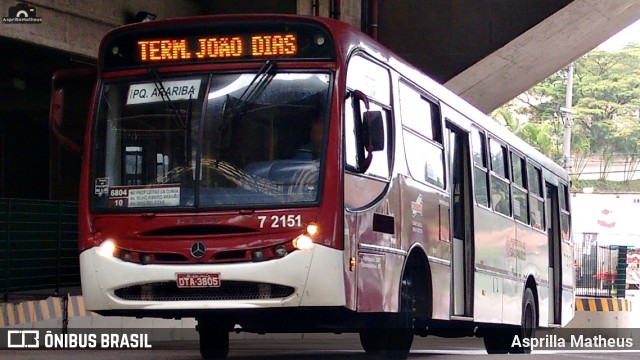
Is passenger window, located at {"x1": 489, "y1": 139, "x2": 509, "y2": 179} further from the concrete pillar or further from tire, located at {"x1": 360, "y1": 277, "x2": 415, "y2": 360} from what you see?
the concrete pillar

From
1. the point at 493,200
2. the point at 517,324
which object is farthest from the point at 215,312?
the point at 517,324

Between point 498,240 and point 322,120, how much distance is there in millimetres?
6065

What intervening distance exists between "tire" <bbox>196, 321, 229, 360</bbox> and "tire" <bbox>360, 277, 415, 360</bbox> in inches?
63.7

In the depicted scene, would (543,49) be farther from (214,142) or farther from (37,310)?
(214,142)

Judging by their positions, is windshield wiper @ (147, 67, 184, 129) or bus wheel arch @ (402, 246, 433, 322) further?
bus wheel arch @ (402, 246, 433, 322)

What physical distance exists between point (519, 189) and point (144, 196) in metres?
8.10

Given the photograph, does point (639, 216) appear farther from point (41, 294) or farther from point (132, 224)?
point (132, 224)

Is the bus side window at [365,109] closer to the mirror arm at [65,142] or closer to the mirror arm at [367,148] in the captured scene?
the mirror arm at [367,148]

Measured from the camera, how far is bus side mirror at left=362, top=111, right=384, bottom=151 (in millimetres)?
10820

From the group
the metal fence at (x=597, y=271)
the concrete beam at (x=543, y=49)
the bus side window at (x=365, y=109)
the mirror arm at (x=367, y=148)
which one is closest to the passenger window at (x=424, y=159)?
the bus side window at (x=365, y=109)

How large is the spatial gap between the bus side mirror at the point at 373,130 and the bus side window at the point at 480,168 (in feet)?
13.7

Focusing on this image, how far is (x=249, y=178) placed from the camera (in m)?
10.6

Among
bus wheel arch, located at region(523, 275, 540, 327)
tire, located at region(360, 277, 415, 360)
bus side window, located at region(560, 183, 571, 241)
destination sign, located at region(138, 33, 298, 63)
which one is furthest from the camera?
bus side window, located at region(560, 183, 571, 241)

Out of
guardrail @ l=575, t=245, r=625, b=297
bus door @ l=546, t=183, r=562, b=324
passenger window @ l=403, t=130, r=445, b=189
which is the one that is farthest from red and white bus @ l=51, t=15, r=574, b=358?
guardrail @ l=575, t=245, r=625, b=297
